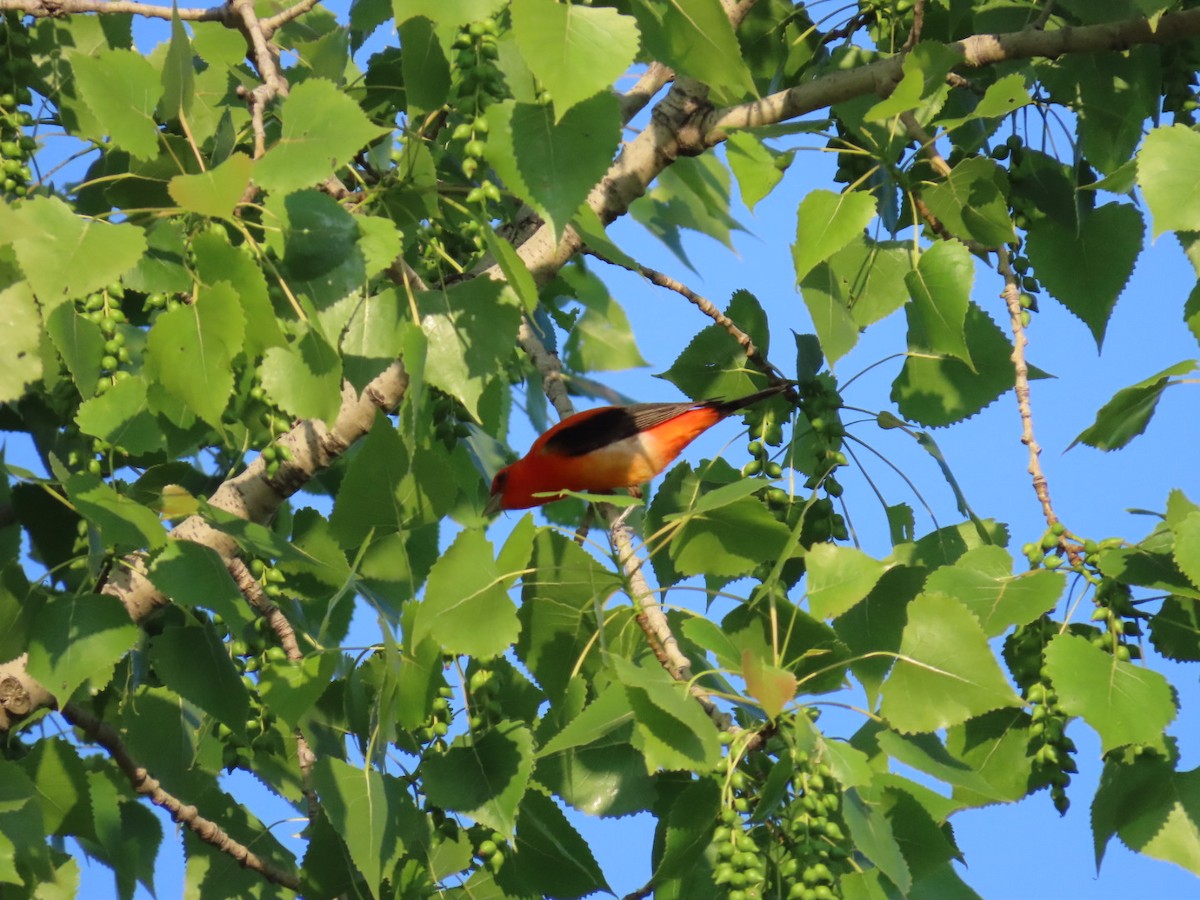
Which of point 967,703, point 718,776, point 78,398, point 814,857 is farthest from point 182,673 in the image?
point 967,703

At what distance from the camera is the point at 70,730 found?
157 inches

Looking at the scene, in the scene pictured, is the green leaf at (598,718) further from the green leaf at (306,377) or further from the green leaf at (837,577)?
the green leaf at (306,377)

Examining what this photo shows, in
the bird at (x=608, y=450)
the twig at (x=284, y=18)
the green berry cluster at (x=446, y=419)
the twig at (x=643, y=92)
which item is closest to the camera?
the green berry cluster at (x=446, y=419)

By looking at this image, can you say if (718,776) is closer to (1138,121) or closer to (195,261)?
(195,261)

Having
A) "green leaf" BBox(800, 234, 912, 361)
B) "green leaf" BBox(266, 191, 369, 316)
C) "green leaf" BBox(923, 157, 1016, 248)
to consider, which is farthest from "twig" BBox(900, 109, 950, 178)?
"green leaf" BBox(266, 191, 369, 316)

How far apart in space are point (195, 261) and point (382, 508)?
0.63 metres

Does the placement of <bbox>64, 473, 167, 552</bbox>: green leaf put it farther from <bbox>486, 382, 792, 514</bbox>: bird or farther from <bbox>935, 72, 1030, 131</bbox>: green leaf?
<bbox>486, 382, 792, 514</bbox>: bird

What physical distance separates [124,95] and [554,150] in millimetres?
856

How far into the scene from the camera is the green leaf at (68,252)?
7.10 feet

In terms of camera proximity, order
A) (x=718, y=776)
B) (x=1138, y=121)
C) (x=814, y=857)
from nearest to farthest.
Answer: (x=814, y=857) → (x=718, y=776) → (x=1138, y=121)

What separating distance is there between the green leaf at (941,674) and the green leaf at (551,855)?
68 cm

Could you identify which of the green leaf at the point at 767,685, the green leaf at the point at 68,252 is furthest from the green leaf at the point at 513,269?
the green leaf at the point at 767,685

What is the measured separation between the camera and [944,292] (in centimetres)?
277

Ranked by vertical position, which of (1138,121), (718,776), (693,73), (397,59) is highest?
(397,59)
